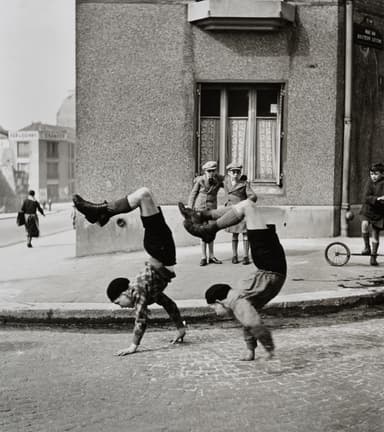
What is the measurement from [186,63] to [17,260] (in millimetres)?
5290

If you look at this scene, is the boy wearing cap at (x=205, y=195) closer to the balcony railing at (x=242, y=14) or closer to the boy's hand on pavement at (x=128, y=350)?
the balcony railing at (x=242, y=14)

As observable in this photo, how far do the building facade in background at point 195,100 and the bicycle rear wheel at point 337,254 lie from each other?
2563 millimetres

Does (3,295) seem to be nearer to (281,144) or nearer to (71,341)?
(71,341)

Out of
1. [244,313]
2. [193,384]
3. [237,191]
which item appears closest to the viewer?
[193,384]

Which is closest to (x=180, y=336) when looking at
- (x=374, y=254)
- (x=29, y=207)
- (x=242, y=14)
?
(x=374, y=254)

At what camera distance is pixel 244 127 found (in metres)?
13.4

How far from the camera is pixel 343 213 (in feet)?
43.5

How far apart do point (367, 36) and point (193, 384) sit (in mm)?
10560

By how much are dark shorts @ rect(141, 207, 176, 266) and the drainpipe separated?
25.0ft

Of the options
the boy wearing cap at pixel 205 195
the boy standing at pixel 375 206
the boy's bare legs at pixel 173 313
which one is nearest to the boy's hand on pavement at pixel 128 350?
the boy's bare legs at pixel 173 313

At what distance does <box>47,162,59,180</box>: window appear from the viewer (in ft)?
238

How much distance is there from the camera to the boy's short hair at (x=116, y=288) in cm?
607

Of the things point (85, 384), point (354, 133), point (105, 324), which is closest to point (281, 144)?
point (354, 133)

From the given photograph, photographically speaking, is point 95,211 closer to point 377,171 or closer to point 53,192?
point 377,171
